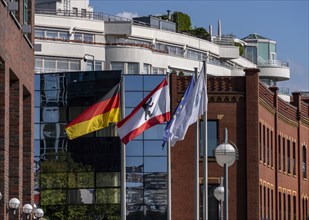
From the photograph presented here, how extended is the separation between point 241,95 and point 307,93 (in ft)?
116

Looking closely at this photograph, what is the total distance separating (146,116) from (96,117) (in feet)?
6.23

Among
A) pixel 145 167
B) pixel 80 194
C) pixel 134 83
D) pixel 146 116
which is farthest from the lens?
pixel 145 167

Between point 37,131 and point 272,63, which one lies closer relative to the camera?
point 37,131

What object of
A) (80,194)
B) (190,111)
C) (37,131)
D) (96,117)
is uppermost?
(190,111)

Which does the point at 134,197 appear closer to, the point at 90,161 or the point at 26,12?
the point at 90,161

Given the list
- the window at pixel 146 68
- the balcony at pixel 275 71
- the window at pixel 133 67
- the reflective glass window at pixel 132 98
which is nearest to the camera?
the reflective glass window at pixel 132 98

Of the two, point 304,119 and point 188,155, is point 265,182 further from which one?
point 304,119

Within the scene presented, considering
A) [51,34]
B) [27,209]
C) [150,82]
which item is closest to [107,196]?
[150,82]

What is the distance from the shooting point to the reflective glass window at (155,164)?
74.9 m

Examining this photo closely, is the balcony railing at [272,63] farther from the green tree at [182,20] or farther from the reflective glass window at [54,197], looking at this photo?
the reflective glass window at [54,197]

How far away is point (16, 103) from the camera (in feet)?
142

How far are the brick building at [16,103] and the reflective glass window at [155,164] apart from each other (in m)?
28.1

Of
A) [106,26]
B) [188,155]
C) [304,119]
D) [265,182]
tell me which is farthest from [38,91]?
[106,26]

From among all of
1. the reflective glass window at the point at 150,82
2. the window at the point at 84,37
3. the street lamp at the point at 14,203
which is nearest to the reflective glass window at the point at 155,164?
the reflective glass window at the point at 150,82
